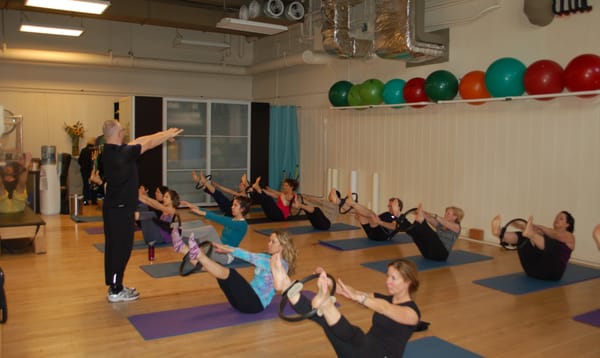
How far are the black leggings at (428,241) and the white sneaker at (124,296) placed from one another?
108 inches

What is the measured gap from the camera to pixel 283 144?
1045 centimetres

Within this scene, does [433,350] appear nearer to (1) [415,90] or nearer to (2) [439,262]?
(2) [439,262]

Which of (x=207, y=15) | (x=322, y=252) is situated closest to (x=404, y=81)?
(x=322, y=252)

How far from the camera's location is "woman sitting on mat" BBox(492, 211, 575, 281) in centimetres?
485

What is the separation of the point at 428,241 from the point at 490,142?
6.05 feet

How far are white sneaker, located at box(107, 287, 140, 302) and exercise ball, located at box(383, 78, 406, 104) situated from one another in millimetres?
4725

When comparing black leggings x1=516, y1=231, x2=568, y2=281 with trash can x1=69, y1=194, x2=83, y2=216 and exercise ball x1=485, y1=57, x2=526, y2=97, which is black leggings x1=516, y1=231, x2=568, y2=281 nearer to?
exercise ball x1=485, y1=57, x2=526, y2=97

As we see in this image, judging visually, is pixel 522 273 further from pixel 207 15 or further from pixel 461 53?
pixel 207 15

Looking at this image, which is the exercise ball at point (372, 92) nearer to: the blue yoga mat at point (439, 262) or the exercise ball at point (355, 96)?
the exercise ball at point (355, 96)

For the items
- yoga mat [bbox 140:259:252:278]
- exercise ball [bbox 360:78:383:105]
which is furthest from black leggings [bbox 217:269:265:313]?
exercise ball [bbox 360:78:383:105]

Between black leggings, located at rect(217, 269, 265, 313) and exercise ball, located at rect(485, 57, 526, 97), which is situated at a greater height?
exercise ball, located at rect(485, 57, 526, 97)

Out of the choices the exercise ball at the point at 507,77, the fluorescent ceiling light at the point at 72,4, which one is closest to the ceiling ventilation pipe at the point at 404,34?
the exercise ball at the point at 507,77

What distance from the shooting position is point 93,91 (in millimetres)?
10492

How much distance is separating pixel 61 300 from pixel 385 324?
284 cm
